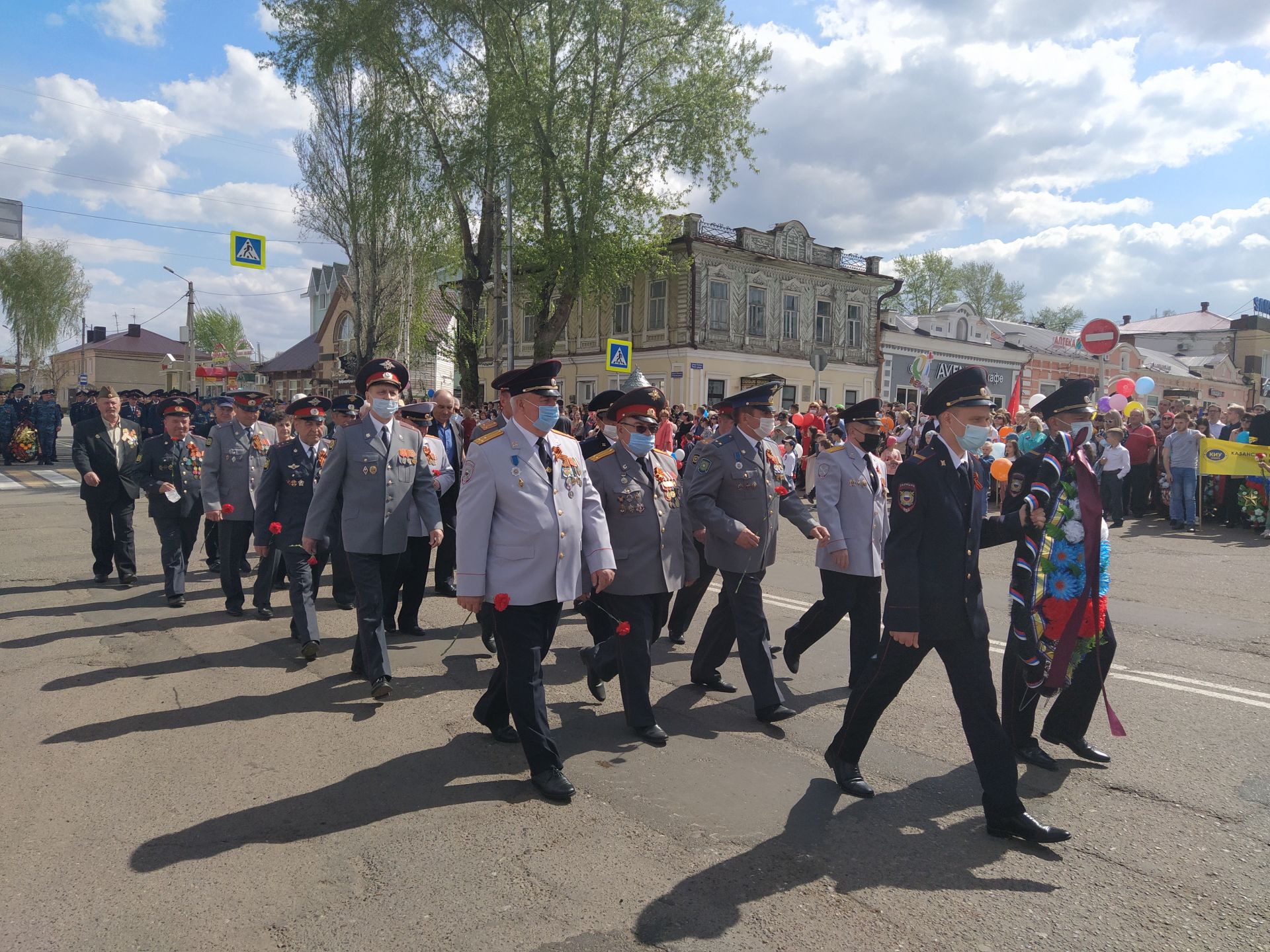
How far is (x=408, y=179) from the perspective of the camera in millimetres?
27750

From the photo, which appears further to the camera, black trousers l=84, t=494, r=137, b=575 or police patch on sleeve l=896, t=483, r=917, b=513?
black trousers l=84, t=494, r=137, b=575

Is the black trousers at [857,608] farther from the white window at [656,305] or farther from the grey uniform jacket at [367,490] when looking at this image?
the white window at [656,305]

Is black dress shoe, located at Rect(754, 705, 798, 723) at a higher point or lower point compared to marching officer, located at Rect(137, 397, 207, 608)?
lower

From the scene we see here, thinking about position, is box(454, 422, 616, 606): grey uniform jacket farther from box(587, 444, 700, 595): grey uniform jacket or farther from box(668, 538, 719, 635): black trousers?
box(668, 538, 719, 635): black trousers

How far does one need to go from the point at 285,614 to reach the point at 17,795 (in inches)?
157

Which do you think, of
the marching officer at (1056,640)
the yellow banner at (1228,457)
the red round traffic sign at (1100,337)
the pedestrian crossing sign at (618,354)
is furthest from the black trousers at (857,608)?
the pedestrian crossing sign at (618,354)

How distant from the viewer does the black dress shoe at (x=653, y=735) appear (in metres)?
4.91

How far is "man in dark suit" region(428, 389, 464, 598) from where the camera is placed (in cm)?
859

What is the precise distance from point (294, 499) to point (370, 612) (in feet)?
7.52

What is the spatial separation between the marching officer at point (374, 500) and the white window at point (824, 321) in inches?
1349

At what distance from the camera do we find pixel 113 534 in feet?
30.8

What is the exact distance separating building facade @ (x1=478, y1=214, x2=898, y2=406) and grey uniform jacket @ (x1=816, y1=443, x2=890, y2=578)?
2507 centimetres

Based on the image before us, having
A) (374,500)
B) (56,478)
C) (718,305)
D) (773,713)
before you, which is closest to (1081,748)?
(773,713)

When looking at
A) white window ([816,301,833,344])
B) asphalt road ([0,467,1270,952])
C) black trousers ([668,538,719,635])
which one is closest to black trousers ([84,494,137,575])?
asphalt road ([0,467,1270,952])
